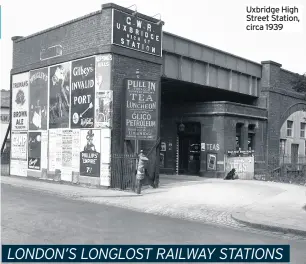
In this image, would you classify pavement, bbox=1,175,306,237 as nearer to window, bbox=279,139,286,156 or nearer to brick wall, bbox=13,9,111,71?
brick wall, bbox=13,9,111,71

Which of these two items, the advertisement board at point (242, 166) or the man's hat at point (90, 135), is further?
the advertisement board at point (242, 166)

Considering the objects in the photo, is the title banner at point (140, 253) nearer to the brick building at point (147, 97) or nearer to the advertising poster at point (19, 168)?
the brick building at point (147, 97)

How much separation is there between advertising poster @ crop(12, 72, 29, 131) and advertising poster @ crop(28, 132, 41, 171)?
3.35ft

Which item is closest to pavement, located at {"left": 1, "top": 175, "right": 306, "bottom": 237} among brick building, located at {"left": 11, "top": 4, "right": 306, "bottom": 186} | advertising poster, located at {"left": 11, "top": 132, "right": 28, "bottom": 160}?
brick building, located at {"left": 11, "top": 4, "right": 306, "bottom": 186}

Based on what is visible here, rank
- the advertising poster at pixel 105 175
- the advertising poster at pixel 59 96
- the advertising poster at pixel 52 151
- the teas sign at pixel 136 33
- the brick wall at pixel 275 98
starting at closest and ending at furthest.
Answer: the advertising poster at pixel 105 175
the teas sign at pixel 136 33
the advertising poster at pixel 59 96
the advertising poster at pixel 52 151
the brick wall at pixel 275 98

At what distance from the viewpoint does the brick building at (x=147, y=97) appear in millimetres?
17672

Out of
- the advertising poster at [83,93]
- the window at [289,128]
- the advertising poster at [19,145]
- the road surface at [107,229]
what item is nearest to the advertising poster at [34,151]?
the advertising poster at [19,145]

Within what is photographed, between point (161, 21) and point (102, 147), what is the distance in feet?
21.9

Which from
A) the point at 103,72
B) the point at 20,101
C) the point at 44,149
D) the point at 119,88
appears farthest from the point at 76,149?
the point at 20,101

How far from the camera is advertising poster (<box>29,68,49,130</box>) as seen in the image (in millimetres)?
21156

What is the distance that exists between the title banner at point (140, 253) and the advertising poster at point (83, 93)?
11298 millimetres

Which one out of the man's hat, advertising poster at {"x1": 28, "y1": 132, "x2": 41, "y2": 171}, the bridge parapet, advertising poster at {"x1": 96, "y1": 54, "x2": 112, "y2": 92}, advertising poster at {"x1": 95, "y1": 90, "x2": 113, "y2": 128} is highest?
the bridge parapet

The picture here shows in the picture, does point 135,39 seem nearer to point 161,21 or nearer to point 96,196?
point 161,21

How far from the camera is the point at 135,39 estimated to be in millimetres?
18297
